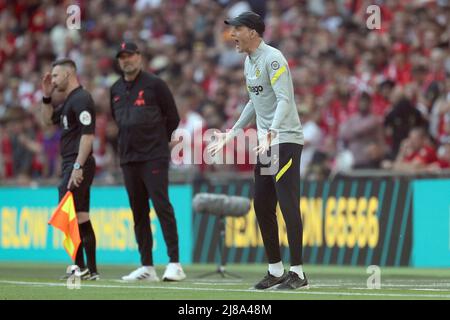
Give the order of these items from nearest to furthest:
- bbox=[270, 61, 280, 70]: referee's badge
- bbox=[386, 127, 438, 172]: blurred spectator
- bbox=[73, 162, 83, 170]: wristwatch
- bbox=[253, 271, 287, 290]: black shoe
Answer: bbox=[270, 61, 280, 70]: referee's badge → bbox=[253, 271, 287, 290]: black shoe → bbox=[73, 162, 83, 170]: wristwatch → bbox=[386, 127, 438, 172]: blurred spectator

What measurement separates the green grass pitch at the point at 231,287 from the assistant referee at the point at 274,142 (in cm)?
37

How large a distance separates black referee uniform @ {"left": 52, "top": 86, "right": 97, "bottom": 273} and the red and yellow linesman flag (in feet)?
1.01

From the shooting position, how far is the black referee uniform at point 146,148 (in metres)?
13.1

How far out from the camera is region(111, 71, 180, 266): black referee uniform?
13078 millimetres

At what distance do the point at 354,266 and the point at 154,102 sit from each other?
518 centimetres

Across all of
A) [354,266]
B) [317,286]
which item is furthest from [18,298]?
[354,266]

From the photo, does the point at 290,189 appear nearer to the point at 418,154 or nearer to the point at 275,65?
the point at 275,65

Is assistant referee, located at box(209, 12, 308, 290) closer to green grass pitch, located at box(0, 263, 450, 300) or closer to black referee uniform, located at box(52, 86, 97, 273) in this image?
green grass pitch, located at box(0, 263, 450, 300)

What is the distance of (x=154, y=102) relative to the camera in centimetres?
1316

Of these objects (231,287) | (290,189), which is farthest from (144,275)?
(290,189)

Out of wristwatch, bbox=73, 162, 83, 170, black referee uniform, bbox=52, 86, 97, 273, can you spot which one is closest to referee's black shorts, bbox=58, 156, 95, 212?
black referee uniform, bbox=52, 86, 97, 273

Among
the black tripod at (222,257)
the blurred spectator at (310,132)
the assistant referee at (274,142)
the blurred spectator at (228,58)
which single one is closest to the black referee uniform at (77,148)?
the black tripod at (222,257)
